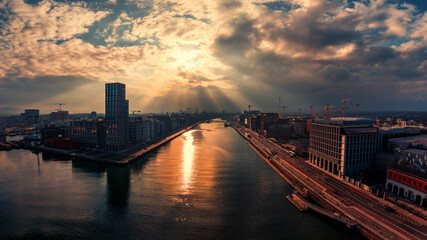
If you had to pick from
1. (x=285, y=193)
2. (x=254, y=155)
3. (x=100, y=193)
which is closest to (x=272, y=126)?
(x=254, y=155)

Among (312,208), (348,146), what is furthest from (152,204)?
(348,146)

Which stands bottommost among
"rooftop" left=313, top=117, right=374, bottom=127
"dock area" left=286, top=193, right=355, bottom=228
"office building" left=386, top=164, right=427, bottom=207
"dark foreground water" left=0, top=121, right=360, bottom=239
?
"dark foreground water" left=0, top=121, right=360, bottom=239


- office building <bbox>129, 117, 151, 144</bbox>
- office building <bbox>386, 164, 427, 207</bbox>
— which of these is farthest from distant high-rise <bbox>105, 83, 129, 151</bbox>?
office building <bbox>386, 164, 427, 207</bbox>

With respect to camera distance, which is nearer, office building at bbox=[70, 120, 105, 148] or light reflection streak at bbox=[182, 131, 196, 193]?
light reflection streak at bbox=[182, 131, 196, 193]

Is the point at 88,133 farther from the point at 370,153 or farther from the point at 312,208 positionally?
the point at 370,153

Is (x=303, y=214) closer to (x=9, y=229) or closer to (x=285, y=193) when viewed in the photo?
(x=285, y=193)

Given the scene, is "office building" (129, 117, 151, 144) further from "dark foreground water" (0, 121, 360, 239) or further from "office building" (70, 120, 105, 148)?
"dark foreground water" (0, 121, 360, 239)

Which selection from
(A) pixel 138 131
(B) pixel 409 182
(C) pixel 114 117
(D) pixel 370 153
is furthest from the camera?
(A) pixel 138 131
